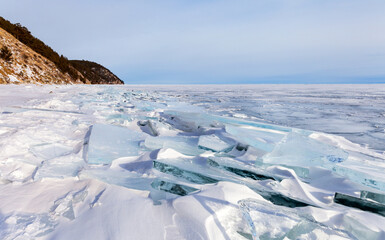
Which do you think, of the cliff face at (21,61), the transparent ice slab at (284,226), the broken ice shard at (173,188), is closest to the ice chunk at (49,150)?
the broken ice shard at (173,188)

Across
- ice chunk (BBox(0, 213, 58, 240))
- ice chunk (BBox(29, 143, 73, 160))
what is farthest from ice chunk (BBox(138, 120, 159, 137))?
ice chunk (BBox(0, 213, 58, 240))

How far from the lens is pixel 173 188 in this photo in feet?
2.80

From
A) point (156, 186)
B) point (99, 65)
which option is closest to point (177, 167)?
point (156, 186)

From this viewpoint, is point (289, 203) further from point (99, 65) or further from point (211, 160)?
point (99, 65)

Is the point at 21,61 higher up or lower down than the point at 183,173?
higher up

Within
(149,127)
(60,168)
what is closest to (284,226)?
(60,168)

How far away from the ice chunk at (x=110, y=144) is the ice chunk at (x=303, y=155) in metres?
0.93

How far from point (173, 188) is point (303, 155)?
0.93 metres

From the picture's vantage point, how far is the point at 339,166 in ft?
3.98

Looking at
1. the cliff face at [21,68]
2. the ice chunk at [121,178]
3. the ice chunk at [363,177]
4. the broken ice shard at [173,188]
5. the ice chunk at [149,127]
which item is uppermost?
the cliff face at [21,68]

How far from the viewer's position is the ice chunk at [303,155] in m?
1.28

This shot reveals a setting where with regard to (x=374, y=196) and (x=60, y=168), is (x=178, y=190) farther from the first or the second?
(x=374, y=196)

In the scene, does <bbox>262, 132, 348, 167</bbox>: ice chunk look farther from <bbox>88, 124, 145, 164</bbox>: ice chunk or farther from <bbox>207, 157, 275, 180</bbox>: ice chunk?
<bbox>88, 124, 145, 164</bbox>: ice chunk

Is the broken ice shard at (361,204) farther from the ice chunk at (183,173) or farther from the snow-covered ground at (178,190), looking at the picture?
the ice chunk at (183,173)
